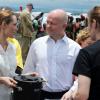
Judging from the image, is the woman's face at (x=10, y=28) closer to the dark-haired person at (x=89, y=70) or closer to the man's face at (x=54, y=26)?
the man's face at (x=54, y=26)

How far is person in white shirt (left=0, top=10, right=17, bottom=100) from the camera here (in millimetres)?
3580

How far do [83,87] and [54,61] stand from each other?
4.36 ft

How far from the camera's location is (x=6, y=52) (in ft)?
12.1

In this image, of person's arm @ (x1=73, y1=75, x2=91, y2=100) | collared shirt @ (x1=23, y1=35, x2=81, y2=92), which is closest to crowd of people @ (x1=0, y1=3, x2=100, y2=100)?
collared shirt @ (x1=23, y1=35, x2=81, y2=92)

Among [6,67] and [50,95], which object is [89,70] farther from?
[50,95]

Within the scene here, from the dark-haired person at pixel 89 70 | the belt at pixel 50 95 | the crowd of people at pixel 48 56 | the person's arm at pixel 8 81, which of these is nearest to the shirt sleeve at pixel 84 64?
the dark-haired person at pixel 89 70

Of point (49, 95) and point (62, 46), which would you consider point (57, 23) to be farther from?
point (49, 95)

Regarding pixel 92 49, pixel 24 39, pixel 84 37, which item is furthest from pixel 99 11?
pixel 24 39

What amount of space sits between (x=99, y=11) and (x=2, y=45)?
4.25ft

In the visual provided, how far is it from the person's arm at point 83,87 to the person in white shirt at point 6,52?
1.11m

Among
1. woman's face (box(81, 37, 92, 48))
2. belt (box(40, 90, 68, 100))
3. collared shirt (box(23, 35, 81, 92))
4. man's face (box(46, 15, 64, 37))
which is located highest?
man's face (box(46, 15, 64, 37))

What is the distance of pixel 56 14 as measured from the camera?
395cm

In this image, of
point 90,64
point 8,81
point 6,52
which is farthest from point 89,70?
point 6,52

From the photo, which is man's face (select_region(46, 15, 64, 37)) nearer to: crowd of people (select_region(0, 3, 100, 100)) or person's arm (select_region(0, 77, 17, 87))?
crowd of people (select_region(0, 3, 100, 100))
